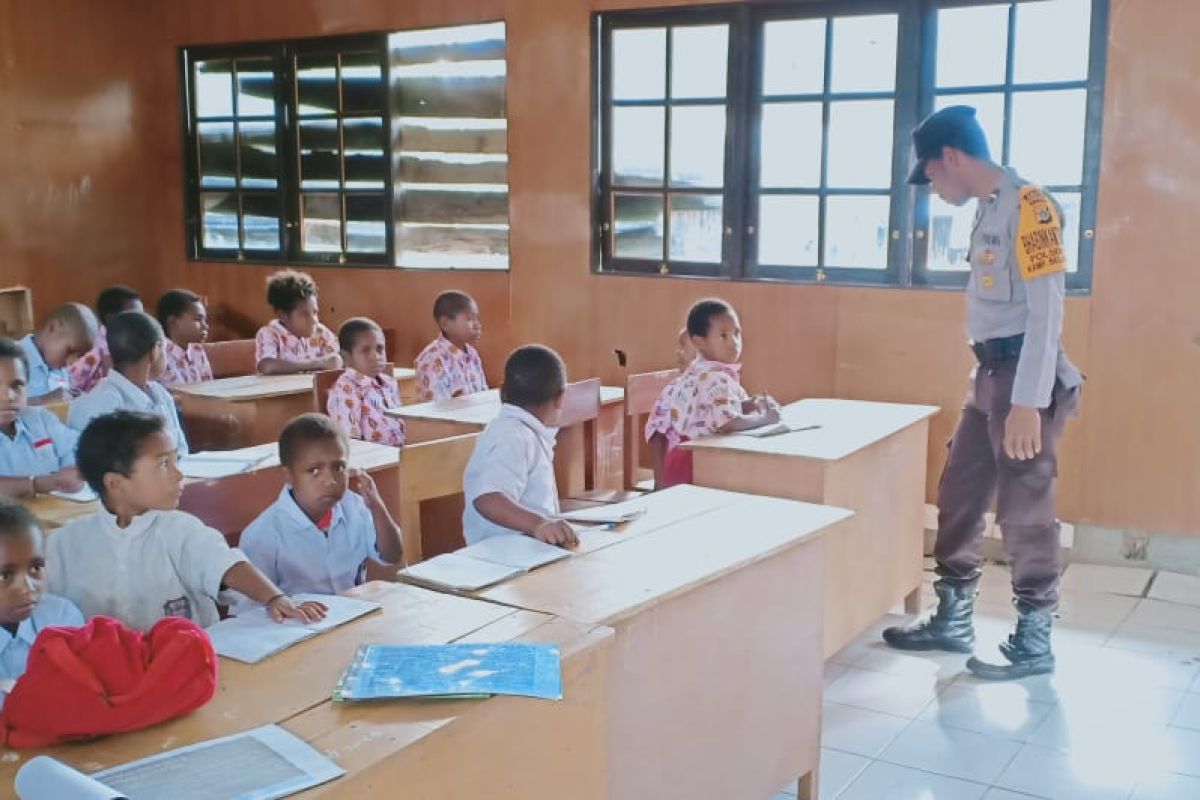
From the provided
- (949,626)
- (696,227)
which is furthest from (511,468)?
(696,227)

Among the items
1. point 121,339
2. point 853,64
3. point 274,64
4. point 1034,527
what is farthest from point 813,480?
point 274,64

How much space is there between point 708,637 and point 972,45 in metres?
3.03

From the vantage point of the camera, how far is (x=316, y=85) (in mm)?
6062

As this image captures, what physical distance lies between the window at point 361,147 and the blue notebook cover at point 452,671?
4187 mm

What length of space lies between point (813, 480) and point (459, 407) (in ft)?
4.54

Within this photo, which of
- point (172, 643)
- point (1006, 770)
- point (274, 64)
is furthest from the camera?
point (274, 64)

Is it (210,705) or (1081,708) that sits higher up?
(210,705)

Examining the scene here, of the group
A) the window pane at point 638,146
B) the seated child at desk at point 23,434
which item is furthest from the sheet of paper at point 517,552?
the window pane at point 638,146

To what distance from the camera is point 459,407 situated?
3953 millimetres

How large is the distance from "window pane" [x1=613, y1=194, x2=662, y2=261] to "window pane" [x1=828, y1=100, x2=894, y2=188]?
806mm

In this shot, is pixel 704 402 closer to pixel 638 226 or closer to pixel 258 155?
pixel 638 226

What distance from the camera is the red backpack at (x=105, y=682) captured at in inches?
53.4

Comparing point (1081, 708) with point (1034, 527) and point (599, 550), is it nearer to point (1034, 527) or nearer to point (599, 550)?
point (1034, 527)

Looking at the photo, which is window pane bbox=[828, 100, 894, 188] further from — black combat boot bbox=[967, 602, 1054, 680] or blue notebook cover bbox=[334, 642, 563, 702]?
blue notebook cover bbox=[334, 642, 563, 702]
